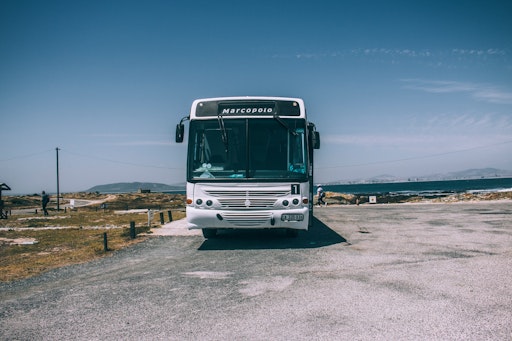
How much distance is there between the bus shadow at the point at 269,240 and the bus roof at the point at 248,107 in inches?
138

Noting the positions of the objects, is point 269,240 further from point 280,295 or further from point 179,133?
point 280,295

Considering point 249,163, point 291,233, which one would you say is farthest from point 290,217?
point 291,233

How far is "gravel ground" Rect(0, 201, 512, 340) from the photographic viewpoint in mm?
4410

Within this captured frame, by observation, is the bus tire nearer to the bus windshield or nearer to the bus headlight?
the bus windshield

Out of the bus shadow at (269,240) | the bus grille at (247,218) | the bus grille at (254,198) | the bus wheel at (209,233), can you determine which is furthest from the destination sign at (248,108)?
the bus wheel at (209,233)

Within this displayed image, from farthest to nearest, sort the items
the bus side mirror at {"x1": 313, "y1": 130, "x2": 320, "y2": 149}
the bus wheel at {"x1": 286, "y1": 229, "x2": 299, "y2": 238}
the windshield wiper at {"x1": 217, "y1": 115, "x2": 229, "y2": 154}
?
the bus wheel at {"x1": 286, "y1": 229, "x2": 299, "y2": 238}
the bus side mirror at {"x1": 313, "y1": 130, "x2": 320, "y2": 149}
the windshield wiper at {"x1": 217, "y1": 115, "x2": 229, "y2": 154}

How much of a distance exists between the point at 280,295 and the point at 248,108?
18.6 ft

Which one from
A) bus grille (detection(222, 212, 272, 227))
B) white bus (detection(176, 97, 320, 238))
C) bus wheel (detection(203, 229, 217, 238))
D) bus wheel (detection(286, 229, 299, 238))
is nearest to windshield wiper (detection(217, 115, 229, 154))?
white bus (detection(176, 97, 320, 238))

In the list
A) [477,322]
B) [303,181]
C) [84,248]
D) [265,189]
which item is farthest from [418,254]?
[84,248]

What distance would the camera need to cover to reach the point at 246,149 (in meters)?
9.80

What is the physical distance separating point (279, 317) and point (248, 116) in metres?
6.18

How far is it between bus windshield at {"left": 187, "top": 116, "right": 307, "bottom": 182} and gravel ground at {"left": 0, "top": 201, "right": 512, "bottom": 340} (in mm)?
2008

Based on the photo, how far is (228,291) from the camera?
606cm

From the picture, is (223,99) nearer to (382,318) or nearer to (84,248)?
(84,248)
